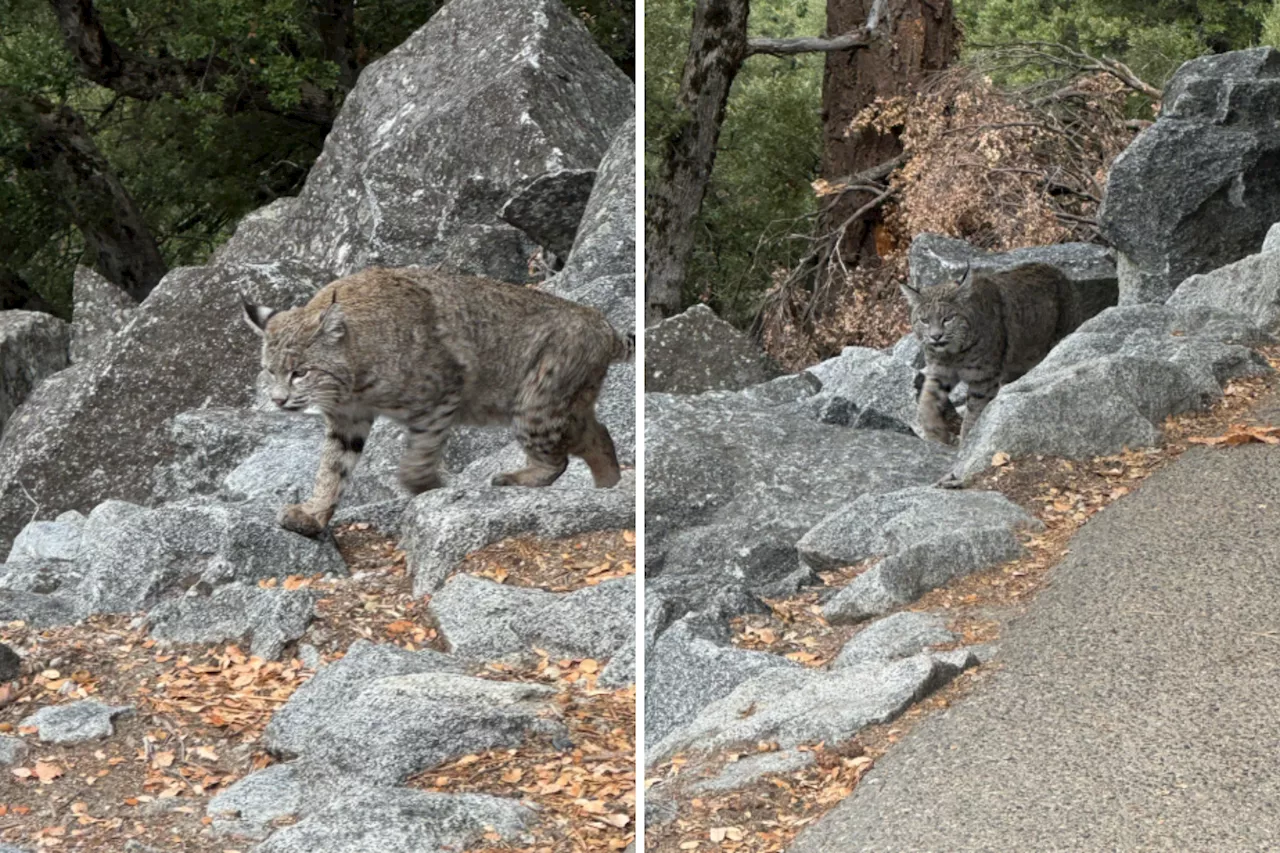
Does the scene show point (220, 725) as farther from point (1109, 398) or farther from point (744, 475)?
point (1109, 398)

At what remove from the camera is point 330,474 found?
4.82 meters

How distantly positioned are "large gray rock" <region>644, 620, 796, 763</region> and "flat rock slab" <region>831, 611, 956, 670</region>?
149 millimetres

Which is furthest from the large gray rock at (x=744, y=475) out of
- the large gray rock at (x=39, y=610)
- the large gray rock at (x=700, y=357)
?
the large gray rock at (x=39, y=610)

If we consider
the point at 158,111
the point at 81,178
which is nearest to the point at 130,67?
the point at 158,111

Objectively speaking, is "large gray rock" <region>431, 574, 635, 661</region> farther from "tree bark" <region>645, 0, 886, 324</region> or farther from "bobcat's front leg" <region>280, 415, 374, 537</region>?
"tree bark" <region>645, 0, 886, 324</region>

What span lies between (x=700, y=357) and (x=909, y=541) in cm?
148

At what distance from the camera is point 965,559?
13.6 feet

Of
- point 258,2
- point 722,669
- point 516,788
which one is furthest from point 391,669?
point 258,2

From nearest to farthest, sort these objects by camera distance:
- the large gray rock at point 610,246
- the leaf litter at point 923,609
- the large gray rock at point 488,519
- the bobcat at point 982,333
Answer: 1. the leaf litter at point 923,609
2. the large gray rock at point 488,519
3. the large gray rock at point 610,246
4. the bobcat at point 982,333

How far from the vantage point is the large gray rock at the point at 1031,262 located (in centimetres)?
616

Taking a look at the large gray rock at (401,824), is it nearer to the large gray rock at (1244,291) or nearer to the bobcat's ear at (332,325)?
the bobcat's ear at (332,325)

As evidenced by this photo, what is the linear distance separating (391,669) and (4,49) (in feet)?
8.85

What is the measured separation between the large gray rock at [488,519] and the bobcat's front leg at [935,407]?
69.9 inches

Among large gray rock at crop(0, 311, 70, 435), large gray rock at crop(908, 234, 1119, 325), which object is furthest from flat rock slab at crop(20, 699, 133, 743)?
large gray rock at crop(908, 234, 1119, 325)
